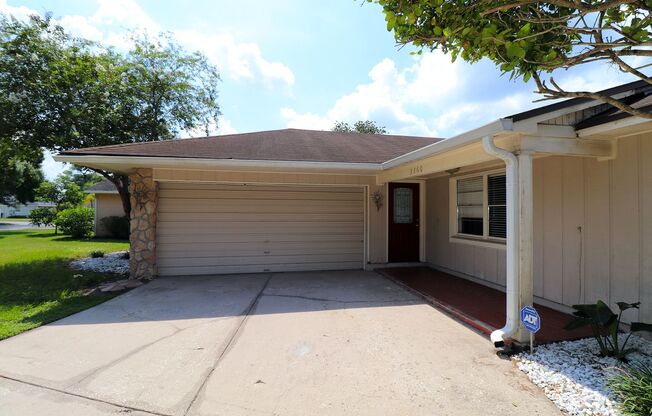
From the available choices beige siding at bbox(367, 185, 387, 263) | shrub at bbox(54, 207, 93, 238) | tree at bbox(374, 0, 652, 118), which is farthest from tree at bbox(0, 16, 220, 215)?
tree at bbox(374, 0, 652, 118)

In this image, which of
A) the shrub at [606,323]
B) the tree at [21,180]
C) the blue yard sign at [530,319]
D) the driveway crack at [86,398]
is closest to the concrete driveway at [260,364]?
the driveway crack at [86,398]

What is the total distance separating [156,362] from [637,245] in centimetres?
558

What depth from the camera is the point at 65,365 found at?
3299 millimetres

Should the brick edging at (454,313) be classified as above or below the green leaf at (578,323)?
below

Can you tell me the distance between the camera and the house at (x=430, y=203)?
3.66 m

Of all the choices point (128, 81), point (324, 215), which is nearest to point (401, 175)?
point (324, 215)

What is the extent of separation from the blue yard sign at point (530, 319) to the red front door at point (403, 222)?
4994 millimetres

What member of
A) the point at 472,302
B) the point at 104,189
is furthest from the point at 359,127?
the point at 472,302

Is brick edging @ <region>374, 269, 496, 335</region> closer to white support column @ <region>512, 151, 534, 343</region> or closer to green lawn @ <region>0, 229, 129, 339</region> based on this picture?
white support column @ <region>512, 151, 534, 343</region>

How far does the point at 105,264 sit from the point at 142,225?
2.61m

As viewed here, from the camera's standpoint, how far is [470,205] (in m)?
6.85

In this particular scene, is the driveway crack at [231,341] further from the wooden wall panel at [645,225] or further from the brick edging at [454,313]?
the wooden wall panel at [645,225]

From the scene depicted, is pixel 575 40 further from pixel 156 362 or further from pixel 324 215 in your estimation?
pixel 324 215

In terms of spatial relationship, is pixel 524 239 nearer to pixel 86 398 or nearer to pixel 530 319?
pixel 530 319
